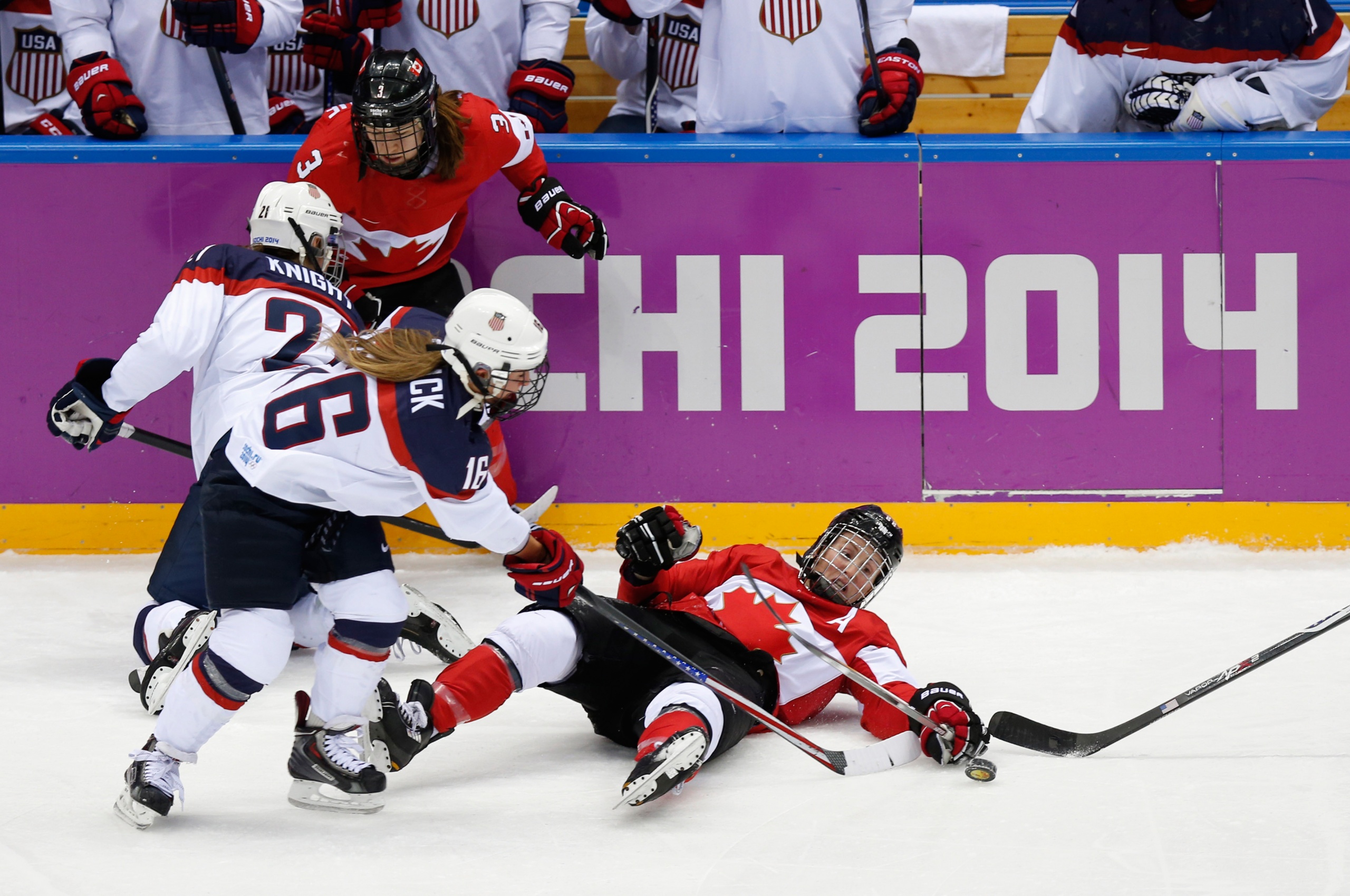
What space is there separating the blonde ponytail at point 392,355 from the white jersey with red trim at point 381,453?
0.02 metres

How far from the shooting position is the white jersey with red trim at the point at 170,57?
14.3 feet

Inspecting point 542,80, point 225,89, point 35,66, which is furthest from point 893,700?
point 35,66

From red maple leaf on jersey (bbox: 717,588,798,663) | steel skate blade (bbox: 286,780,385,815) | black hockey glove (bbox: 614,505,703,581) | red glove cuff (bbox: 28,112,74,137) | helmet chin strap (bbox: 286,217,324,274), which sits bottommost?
steel skate blade (bbox: 286,780,385,815)

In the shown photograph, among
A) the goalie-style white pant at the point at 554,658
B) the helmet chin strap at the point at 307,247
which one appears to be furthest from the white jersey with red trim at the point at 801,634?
the helmet chin strap at the point at 307,247

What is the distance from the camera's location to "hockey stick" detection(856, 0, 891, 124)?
4332 mm

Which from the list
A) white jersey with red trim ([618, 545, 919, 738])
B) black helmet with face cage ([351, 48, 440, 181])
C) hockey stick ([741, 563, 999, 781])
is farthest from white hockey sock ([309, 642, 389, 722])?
black helmet with face cage ([351, 48, 440, 181])

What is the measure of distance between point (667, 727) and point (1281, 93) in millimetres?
3215

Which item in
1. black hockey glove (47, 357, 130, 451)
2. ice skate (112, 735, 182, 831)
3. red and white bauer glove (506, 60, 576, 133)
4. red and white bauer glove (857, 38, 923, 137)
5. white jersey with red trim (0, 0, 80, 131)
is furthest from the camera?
white jersey with red trim (0, 0, 80, 131)

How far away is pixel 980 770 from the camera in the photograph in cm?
259

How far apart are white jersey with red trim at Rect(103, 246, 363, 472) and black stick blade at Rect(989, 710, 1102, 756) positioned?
168cm

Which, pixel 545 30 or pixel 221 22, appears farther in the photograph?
pixel 545 30

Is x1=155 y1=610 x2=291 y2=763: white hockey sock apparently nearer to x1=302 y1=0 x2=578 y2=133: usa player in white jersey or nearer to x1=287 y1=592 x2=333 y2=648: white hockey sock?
x1=287 y1=592 x2=333 y2=648: white hockey sock

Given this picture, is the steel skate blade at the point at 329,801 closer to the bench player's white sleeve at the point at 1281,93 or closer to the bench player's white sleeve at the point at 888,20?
the bench player's white sleeve at the point at 888,20

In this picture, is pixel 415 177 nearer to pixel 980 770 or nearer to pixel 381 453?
pixel 381 453
